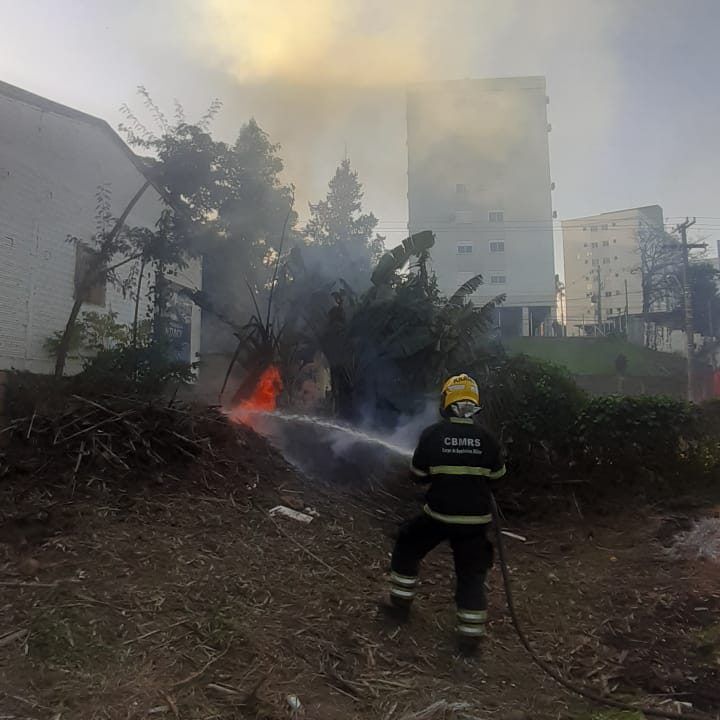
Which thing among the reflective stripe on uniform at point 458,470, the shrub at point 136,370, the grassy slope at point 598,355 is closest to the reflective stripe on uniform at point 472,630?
the reflective stripe on uniform at point 458,470

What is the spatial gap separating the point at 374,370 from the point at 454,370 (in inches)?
61.4

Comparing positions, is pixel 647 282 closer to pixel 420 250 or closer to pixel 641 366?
pixel 641 366

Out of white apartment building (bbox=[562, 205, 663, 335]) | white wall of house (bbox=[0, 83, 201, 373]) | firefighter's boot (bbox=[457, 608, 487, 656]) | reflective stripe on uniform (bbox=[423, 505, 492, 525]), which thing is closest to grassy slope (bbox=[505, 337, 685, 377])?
white apartment building (bbox=[562, 205, 663, 335])

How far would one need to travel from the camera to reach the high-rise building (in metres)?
48.1

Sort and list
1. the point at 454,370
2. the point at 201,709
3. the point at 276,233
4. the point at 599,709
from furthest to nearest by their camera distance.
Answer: the point at 276,233
the point at 454,370
the point at 599,709
the point at 201,709

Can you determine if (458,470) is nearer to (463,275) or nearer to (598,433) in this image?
(598,433)

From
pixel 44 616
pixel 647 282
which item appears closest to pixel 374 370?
pixel 44 616

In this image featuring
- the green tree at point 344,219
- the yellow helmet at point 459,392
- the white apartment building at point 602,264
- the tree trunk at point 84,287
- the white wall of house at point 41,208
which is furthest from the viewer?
the white apartment building at point 602,264

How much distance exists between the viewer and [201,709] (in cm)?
305

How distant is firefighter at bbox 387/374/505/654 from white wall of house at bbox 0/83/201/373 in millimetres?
8620

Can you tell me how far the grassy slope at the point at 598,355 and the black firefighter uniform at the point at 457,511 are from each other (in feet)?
110

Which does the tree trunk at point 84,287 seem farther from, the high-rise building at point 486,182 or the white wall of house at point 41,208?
the high-rise building at point 486,182

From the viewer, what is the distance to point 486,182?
4909cm

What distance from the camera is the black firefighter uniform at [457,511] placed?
431 centimetres
